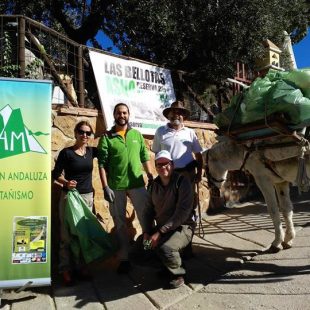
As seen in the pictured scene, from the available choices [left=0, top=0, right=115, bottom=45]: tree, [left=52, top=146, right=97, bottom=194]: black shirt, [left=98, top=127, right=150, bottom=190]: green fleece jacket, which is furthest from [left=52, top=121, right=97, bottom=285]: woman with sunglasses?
[left=0, top=0, right=115, bottom=45]: tree

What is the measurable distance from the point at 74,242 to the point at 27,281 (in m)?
0.63

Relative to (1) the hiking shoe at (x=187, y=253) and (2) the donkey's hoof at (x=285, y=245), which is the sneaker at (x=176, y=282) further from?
(2) the donkey's hoof at (x=285, y=245)

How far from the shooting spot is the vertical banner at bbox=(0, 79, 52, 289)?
3.92 meters

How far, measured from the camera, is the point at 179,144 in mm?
4828

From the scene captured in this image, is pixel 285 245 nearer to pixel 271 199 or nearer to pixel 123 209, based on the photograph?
pixel 271 199

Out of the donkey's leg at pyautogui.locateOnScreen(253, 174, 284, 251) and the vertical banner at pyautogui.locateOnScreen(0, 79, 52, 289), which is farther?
the donkey's leg at pyautogui.locateOnScreen(253, 174, 284, 251)

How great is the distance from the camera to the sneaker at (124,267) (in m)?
4.54

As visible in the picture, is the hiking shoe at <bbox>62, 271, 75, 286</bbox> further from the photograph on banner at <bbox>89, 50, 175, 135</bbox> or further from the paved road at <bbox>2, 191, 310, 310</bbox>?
the photograph on banner at <bbox>89, 50, 175, 135</bbox>

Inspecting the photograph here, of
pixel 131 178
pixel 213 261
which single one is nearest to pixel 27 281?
pixel 131 178

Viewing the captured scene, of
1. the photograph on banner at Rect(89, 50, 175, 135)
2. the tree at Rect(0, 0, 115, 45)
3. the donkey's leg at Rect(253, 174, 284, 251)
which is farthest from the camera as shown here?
the tree at Rect(0, 0, 115, 45)

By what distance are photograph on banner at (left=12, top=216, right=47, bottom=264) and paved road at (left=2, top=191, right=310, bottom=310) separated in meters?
0.35

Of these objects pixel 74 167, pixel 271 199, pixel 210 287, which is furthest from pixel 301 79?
pixel 74 167

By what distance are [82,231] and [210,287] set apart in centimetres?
144

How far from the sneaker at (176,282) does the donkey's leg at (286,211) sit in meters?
1.63
